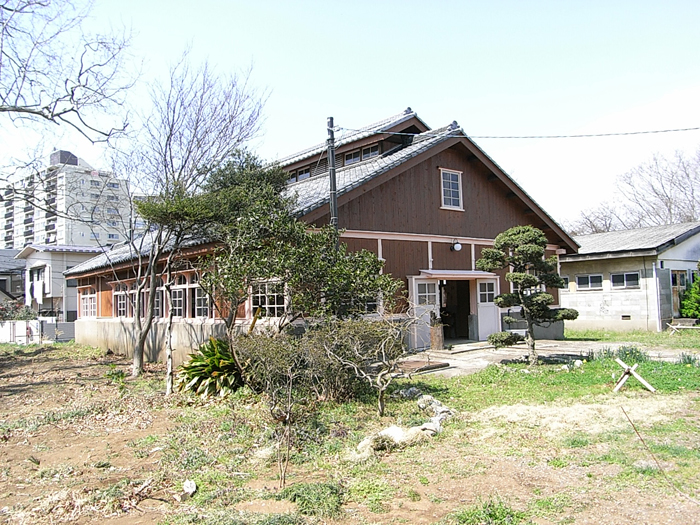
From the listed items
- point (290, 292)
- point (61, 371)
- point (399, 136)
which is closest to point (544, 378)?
point (290, 292)

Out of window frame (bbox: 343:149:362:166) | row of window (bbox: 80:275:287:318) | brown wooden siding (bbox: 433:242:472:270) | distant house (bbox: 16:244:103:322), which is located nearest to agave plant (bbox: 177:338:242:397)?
row of window (bbox: 80:275:287:318)

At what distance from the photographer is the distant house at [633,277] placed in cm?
1920

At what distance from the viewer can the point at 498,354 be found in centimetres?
→ 1332

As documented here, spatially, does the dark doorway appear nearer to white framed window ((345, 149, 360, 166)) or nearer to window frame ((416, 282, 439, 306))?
window frame ((416, 282, 439, 306))

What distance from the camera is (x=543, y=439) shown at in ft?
20.0

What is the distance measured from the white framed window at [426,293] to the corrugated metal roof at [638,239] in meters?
9.38

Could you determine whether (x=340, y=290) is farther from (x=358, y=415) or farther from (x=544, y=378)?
(x=544, y=378)

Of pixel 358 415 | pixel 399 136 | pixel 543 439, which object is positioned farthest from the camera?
pixel 399 136

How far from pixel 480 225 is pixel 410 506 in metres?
12.4

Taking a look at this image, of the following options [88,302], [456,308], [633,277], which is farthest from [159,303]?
[633,277]

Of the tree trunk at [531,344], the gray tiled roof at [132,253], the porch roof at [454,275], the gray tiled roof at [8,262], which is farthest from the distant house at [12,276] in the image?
the tree trunk at [531,344]

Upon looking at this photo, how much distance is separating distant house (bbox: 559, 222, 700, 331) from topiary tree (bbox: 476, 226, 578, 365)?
8.89m

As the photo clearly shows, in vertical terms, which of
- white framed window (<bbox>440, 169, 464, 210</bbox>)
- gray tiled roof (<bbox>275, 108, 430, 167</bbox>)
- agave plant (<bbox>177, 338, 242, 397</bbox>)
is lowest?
agave plant (<bbox>177, 338, 242, 397</bbox>)

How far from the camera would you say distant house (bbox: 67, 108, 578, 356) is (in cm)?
1299
